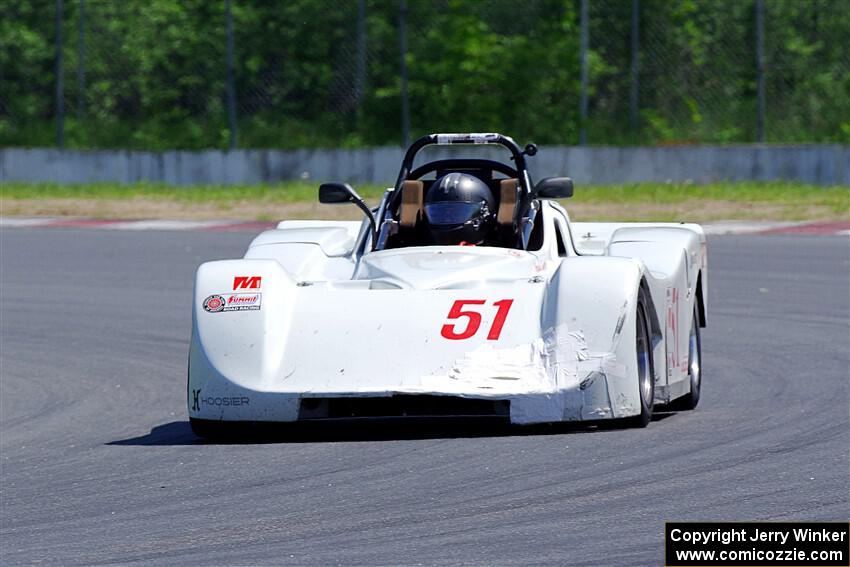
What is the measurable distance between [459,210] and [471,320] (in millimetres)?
1556

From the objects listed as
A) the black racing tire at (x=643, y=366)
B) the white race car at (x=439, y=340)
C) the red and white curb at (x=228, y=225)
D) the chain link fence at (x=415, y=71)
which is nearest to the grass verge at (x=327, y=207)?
the red and white curb at (x=228, y=225)

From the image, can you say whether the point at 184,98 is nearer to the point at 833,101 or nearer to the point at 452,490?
the point at 833,101

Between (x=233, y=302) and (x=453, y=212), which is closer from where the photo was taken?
(x=233, y=302)

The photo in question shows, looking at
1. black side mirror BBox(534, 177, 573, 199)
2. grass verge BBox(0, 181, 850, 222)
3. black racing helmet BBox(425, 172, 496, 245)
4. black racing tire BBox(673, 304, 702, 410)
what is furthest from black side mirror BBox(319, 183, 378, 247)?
grass verge BBox(0, 181, 850, 222)

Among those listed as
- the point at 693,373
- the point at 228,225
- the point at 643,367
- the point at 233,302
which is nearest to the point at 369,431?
the point at 233,302

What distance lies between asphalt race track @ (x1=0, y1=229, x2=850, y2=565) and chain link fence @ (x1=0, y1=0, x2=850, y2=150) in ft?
44.3

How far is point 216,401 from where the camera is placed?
8.07 m

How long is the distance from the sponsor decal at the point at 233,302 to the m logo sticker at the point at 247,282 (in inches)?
2.4

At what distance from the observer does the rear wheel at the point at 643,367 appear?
8133mm

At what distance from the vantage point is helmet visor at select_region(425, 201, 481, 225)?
9.55 meters

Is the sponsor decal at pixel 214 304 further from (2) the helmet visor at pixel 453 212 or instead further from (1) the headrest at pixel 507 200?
(1) the headrest at pixel 507 200

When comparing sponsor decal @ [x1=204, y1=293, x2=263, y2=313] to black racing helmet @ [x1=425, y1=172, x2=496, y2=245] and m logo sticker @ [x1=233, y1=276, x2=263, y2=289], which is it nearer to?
m logo sticker @ [x1=233, y1=276, x2=263, y2=289]

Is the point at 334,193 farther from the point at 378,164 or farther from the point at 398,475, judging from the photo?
the point at 378,164

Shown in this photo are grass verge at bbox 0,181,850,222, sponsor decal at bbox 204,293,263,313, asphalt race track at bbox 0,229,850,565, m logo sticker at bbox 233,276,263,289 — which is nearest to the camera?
asphalt race track at bbox 0,229,850,565
